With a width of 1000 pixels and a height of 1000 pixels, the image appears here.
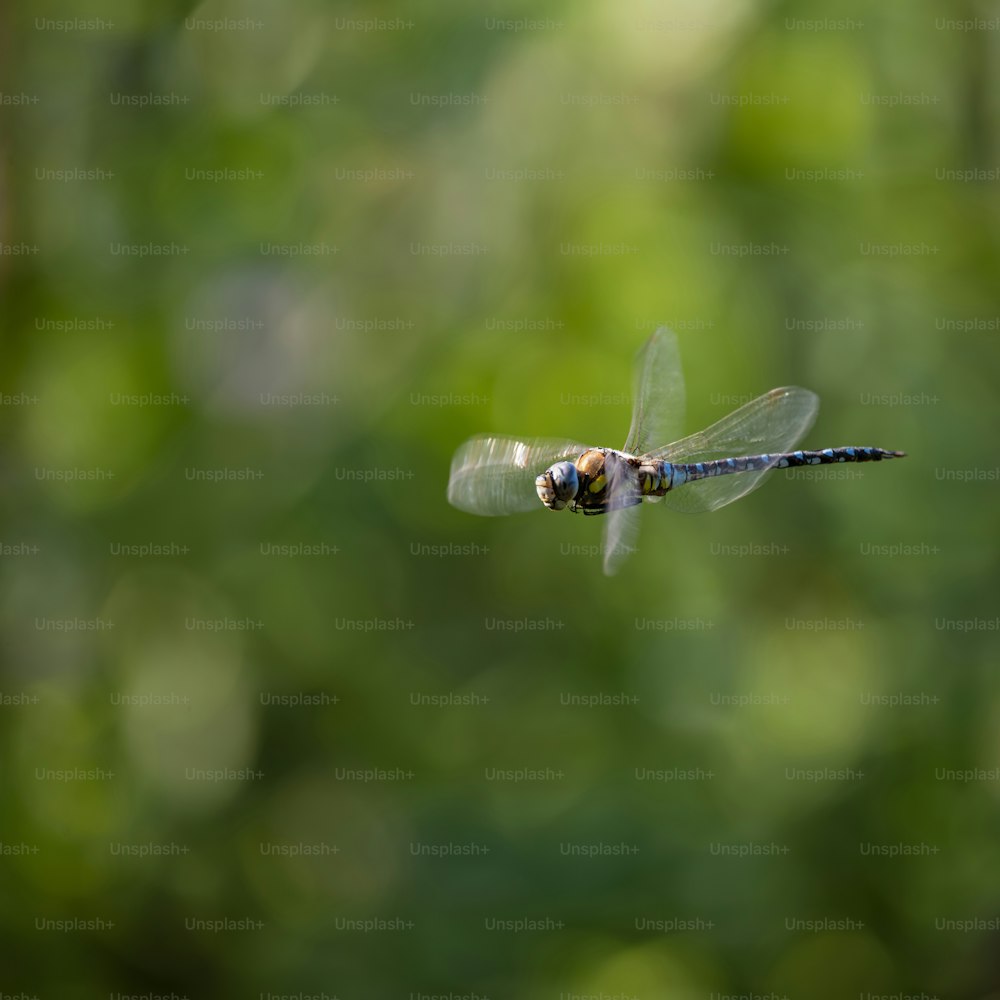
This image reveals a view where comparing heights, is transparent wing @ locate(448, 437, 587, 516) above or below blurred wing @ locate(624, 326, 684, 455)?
below

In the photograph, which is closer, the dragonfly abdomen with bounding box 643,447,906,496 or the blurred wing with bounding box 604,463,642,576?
the blurred wing with bounding box 604,463,642,576

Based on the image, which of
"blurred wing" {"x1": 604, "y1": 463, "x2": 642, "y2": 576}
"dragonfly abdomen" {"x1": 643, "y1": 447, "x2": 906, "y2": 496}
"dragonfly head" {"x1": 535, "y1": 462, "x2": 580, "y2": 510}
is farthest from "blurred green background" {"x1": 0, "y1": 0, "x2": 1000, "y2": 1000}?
"dragonfly head" {"x1": 535, "y1": 462, "x2": 580, "y2": 510}

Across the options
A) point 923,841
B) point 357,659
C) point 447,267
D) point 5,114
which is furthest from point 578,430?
point 5,114

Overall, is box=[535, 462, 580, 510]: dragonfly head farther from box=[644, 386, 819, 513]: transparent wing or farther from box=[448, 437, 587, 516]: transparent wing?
box=[644, 386, 819, 513]: transparent wing

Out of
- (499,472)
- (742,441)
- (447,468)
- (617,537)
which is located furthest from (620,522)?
(447,468)

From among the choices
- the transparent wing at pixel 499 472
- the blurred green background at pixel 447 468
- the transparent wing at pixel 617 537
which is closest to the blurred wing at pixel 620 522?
the transparent wing at pixel 617 537
